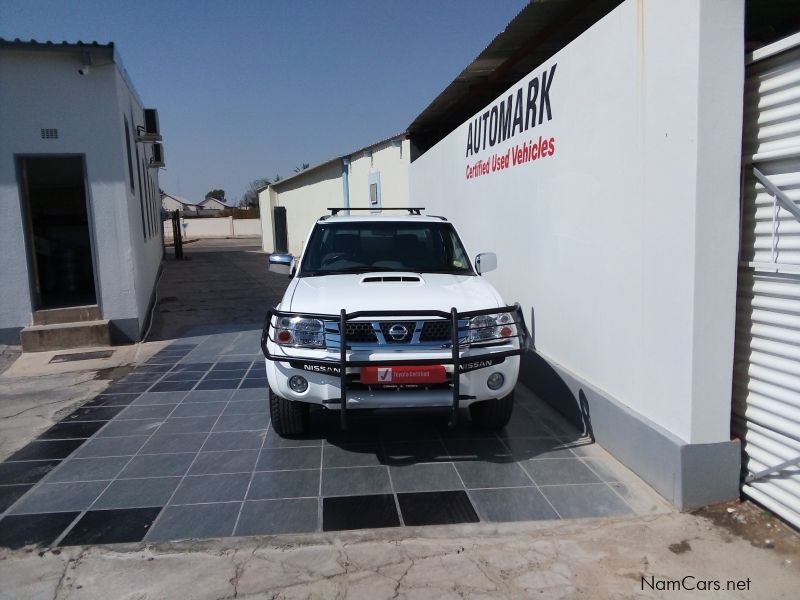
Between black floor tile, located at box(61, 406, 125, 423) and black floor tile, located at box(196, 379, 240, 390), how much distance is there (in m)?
0.93

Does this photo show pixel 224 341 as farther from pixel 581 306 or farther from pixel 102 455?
pixel 581 306

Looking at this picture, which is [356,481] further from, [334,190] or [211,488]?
[334,190]

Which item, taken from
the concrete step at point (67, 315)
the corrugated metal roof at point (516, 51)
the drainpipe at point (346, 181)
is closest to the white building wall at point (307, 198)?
the drainpipe at point (346, 181)

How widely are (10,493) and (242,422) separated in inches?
72.9

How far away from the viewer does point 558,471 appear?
4.45m

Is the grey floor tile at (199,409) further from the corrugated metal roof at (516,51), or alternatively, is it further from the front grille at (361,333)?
the corrugated metal roof at (516,51)

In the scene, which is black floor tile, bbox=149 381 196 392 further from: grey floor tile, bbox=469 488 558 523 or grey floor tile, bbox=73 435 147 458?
grey floor tile, bbox=469 488 558 523

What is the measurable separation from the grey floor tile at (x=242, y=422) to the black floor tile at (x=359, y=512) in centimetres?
164

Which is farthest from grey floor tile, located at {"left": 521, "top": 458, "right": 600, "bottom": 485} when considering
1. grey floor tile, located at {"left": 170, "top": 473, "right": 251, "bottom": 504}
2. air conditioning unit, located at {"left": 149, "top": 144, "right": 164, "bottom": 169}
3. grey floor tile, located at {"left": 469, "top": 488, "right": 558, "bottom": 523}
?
air conditioning unit, located at {"left": 149, "top": 144, "right": 164, "bottom": 169}

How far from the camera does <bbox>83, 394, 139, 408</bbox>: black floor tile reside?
625 cm

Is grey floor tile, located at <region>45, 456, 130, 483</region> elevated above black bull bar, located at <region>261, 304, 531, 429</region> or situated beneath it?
situated beneath

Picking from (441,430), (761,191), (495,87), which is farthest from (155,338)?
(761,191)

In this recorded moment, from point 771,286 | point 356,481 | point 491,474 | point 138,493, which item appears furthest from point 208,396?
point 771,286

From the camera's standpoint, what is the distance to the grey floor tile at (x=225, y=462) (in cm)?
451
